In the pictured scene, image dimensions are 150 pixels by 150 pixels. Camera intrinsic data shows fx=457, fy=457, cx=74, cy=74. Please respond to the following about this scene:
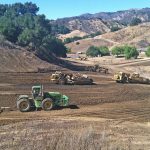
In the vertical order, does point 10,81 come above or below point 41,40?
below

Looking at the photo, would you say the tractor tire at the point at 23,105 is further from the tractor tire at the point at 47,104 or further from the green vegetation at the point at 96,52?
the green vegetation at the point at 96,52

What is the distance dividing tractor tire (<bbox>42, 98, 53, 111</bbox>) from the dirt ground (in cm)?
46

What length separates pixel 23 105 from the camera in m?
32.7

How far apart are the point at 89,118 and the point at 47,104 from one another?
A: 330cm

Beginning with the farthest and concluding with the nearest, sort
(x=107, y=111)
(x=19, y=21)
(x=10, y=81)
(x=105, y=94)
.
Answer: (x=19, y=21), (x=10, y=81), (x=105, y=94), (x=107, y=111)

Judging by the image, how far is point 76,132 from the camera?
25.9 meters

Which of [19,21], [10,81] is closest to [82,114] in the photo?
[10,81]

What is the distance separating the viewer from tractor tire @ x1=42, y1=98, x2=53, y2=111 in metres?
32.8

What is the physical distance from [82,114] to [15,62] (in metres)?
36.9

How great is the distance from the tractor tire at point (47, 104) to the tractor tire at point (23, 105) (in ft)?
3.52

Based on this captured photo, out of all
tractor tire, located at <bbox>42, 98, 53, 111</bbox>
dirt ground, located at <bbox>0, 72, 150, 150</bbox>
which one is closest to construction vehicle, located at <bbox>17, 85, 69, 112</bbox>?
tractor tire, located at <bbox>42, 98, 53, 111</bbox>

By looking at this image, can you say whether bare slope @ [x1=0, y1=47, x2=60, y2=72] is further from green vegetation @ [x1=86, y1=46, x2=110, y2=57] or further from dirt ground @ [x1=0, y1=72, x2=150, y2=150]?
green vegetation @ [x1=86, y1=46, x2=110, y2=57]

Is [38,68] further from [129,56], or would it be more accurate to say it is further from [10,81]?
[129,56]

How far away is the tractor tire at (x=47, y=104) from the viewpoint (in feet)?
107
